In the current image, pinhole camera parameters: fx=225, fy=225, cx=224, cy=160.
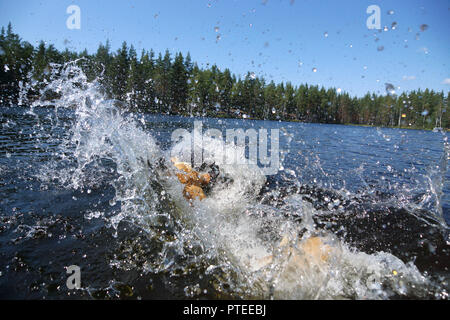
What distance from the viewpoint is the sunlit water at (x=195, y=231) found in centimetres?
279

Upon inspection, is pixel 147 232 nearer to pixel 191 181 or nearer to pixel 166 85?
pixel 191 181

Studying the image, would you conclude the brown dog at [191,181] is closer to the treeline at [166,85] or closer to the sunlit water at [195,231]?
the sunlit water at [195,231]

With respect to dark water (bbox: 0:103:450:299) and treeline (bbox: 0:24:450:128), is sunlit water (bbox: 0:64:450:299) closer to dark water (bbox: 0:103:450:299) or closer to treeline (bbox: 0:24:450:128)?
dark water (bbox: 0:103:450:299)

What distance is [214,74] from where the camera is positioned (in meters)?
69.2

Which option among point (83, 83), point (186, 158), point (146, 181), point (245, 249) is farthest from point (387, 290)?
point (83, 83)

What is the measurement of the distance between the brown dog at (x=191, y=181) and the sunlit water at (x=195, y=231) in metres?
0.29

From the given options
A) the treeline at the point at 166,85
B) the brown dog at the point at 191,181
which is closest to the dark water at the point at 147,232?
the brown dog at the point at 191,181

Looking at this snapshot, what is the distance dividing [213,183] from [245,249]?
11.6 ft

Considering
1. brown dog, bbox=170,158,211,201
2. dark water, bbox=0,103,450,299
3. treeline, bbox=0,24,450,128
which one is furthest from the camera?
treeline, bbox=0,24,450,128

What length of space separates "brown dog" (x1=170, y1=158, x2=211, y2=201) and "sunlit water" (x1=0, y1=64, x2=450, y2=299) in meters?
Result: 0.29

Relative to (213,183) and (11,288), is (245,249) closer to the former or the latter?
(11,288)

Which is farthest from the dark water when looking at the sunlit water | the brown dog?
the brown dog

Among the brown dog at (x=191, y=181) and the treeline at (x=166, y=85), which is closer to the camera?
the brown dog at (x=191, y=181)

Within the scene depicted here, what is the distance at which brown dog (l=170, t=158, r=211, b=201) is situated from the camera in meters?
5.06
